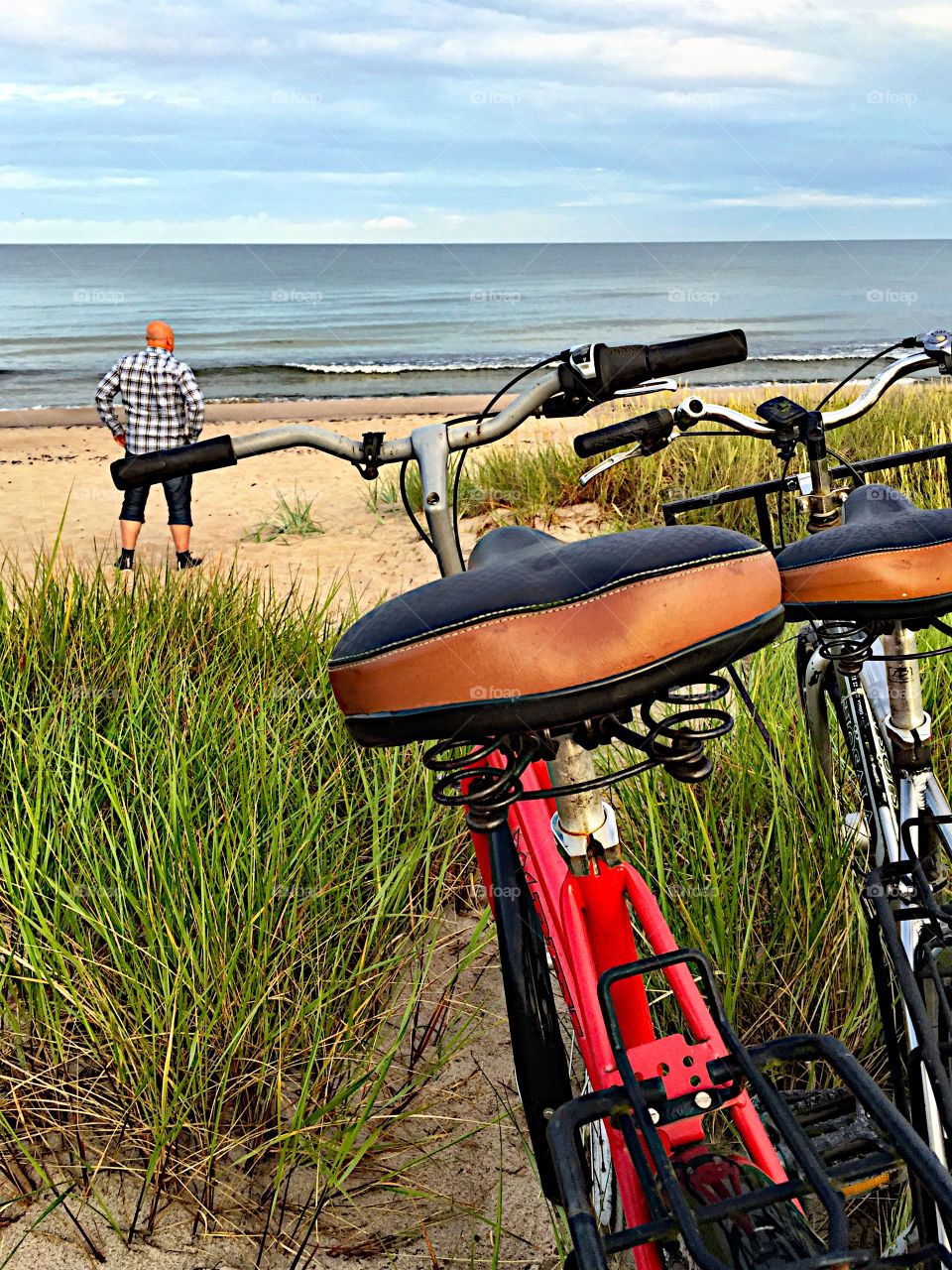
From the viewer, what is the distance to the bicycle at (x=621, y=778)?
3.39 feet

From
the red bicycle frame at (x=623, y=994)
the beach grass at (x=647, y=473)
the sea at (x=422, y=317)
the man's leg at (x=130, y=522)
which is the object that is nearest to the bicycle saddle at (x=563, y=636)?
the red bicycle frame at (x=623, y=994)

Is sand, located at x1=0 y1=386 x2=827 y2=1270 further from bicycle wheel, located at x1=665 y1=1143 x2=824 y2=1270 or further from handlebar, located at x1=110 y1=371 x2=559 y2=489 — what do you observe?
handlebar, located at x1=110 y1=371 x2=559 y2=489

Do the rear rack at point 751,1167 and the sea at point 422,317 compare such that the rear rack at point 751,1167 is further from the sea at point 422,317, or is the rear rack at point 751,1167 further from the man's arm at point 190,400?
the sea at point 422,317

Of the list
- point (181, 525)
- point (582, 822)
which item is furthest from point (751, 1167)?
point (181, 525)

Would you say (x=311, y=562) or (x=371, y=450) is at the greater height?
(x=371, y=450)

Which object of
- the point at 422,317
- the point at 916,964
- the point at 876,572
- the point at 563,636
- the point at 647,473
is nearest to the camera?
the point at 563,636

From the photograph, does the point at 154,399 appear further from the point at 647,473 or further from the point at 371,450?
the point at 371,450

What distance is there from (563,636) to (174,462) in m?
0.89

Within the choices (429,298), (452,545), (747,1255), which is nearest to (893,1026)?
(747,1255)

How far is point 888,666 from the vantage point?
6.07 ft

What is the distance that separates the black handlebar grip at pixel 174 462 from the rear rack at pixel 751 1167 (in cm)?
97

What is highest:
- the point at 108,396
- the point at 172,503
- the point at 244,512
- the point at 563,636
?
the point at 108,396

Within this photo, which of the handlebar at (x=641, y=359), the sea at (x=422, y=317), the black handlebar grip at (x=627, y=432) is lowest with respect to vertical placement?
the black handlebar grip at (x=627, y=432)

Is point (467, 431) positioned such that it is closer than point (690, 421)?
Yes
